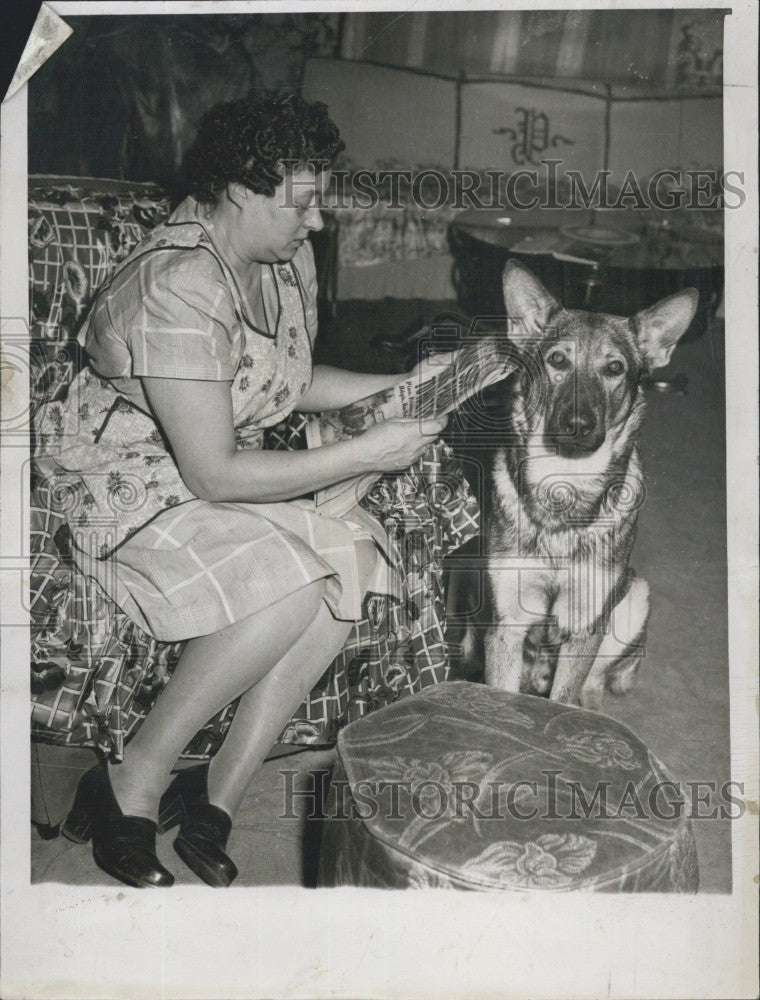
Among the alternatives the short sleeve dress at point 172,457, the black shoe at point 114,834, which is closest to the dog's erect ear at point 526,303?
the short sleeve dress at point 172,457

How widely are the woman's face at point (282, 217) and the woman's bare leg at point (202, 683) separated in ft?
2.73

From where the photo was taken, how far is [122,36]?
7.50ft

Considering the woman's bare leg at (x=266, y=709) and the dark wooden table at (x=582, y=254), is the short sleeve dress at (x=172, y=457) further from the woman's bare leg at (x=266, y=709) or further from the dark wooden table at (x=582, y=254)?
the dark wooden table at (x=582, y=254)

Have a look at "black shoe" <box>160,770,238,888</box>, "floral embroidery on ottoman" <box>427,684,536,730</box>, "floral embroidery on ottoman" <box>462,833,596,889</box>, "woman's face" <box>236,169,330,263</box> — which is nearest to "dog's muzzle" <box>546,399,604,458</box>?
"floral embroidery on ottoman" <box>427,684,536,730</box>

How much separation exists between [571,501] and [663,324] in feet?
1.69

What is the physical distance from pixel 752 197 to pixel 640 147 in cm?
32

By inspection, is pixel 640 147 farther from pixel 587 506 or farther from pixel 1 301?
pixel 1 301

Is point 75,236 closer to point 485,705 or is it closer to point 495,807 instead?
point 485,705

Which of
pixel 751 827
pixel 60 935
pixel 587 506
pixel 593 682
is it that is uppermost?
pixel 587 506

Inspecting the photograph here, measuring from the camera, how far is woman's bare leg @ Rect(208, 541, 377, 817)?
87.0 inches

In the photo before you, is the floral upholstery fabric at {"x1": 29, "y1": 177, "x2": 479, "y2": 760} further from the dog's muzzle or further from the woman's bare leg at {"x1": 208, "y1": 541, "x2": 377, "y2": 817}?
the dog's muzzle

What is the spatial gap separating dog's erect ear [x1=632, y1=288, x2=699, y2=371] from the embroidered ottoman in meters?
0.96

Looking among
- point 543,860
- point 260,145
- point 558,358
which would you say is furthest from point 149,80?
point 543,860

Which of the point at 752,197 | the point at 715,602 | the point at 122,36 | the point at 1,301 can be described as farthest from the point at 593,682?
the point at 122,36
